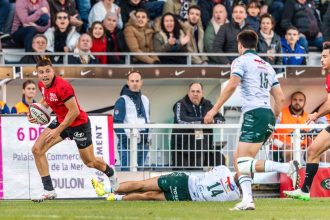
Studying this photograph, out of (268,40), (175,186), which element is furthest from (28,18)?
(175,186)

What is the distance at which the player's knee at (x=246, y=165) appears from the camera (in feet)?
50.8

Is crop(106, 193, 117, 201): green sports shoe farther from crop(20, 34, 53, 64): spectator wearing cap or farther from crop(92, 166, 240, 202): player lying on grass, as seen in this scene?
crop(20, 34, 53, 64): spectator wearing cap

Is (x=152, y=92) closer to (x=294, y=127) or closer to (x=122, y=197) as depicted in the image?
(x=294, y=127)

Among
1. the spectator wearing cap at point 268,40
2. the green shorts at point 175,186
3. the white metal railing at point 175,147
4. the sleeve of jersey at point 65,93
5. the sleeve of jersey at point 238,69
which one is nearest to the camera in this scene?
the sleeve of jersey at point 238,69

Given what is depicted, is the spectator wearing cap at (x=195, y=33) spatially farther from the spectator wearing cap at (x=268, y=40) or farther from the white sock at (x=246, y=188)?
the white sock at (x=246, y=188)

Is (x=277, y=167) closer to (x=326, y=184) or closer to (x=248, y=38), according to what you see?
(x=248, y=38)

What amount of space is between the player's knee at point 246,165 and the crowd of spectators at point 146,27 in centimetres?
819

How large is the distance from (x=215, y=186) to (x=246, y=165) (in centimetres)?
202

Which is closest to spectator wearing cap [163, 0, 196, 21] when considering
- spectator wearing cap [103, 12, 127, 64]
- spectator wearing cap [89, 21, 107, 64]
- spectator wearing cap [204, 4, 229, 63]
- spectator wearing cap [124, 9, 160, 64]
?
spectator wearing cap [204, 4, 229, 63]

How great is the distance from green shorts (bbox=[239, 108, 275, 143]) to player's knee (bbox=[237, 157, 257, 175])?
289mm

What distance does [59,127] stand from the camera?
1797 cm

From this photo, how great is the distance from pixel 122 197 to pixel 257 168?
3294mm

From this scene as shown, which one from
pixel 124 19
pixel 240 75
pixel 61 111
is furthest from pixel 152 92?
pixel 240 75

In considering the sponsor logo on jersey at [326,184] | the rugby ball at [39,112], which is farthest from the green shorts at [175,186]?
the sponsor logo on jersey at [326,184]
